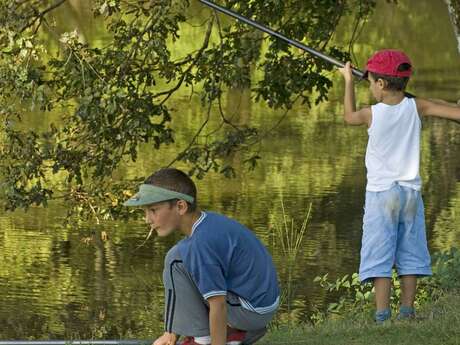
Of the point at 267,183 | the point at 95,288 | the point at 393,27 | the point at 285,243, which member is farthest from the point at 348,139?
the point at 393,27

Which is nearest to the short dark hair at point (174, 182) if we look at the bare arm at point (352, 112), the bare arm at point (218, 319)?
the bare arm at point (218, 319)

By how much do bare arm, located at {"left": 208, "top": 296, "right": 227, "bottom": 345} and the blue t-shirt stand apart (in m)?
0.03

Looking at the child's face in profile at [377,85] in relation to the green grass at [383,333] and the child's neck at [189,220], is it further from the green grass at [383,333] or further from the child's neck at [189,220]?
the child's neck at [189,220]

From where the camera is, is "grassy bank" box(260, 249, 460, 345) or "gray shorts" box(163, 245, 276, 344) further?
"grassy bank" box(260, 249, 460, 345)

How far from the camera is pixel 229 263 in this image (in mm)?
4730

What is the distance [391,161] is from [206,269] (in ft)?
4.75

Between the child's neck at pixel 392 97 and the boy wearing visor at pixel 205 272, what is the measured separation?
4.09 feet

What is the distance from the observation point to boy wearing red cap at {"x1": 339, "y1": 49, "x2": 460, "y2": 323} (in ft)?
18.9

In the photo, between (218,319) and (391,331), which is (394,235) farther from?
(218,319)

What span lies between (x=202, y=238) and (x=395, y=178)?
1404mm

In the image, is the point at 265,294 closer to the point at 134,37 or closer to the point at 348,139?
the point at 134,37

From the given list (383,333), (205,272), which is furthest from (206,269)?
(383,333)

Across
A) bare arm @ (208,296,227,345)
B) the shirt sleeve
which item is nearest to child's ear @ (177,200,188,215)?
the shirt sleeve

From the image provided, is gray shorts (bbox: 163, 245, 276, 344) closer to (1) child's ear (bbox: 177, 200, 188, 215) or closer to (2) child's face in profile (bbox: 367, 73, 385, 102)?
(1) child's ear (bbox: 177, 200, 188, 215)
